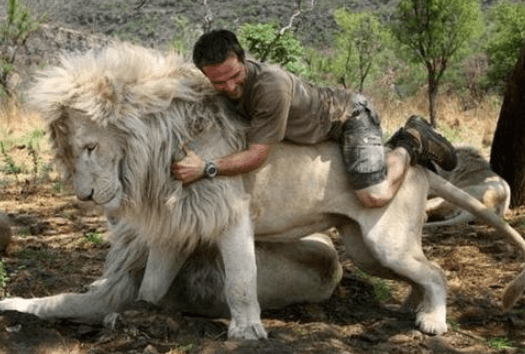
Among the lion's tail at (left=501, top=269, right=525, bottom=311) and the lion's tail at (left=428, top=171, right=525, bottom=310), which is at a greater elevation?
the lion's tail at (left=428, top=171, right=525, bottom=310)

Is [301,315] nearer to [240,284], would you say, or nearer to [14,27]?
[240,284]

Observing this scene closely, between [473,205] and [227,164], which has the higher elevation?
[227,164]

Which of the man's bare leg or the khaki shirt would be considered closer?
the khaki shirt

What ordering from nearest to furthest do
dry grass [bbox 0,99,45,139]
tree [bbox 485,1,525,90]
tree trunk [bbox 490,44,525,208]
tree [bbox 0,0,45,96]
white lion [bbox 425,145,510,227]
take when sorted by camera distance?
white lion [bbox 425,145,510,227]
tree trunk [bbox 490,44,525,208]
dry grass [bbox 0,99,45,139]
tree [bbox 0,0,45,96]
tree [bbox 485,1,525,90]

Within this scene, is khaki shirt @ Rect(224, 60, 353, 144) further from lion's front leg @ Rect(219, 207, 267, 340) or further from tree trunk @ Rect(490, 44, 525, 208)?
tree trunk @ Rect(490, 44, 525, 208)

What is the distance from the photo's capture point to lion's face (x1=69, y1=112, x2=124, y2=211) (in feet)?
11.1

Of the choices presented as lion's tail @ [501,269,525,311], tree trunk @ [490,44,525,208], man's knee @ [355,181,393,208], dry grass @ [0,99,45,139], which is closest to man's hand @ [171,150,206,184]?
man's knee @ [355,181,393,208]

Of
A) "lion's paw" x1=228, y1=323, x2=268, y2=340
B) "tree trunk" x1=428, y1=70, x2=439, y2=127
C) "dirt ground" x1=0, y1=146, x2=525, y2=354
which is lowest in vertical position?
"dirt ground" x1=0, y1=146, x2=525, y2=354

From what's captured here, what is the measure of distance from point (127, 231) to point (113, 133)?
84 centimetres

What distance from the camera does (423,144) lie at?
170 inches

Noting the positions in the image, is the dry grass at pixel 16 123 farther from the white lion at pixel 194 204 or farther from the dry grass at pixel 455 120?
the white lion at pixel 194 204

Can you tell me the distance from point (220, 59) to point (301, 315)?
1.61m

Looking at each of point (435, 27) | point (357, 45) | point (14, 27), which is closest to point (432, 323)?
point (435, 27)

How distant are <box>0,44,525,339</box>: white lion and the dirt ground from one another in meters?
0.16
